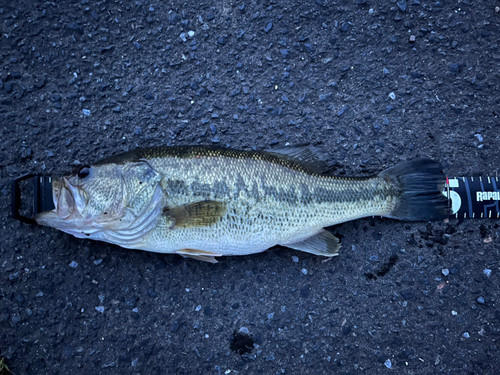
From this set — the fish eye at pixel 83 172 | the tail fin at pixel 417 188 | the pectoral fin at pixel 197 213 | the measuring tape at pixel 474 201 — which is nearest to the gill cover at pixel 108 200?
the fish eye at pixel 83 172

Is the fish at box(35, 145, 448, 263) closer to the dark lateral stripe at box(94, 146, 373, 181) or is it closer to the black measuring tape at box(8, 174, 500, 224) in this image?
the dark lateral stripe at box(94, 146, 373, 181)

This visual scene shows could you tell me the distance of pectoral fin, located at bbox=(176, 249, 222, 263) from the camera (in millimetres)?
2363

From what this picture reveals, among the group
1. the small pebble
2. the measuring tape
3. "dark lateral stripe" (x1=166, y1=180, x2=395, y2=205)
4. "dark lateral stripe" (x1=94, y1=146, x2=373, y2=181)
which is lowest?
the small pebble

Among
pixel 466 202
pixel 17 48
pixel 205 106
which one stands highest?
pixel 17 48

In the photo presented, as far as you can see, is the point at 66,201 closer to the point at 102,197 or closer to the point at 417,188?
the point at 102,197

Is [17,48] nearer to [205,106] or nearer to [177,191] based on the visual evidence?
[205,106]

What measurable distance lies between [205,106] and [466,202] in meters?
2.21

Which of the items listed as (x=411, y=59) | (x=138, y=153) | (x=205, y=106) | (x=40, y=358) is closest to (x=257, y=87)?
(x=205, y=106)

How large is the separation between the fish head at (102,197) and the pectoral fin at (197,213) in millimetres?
158

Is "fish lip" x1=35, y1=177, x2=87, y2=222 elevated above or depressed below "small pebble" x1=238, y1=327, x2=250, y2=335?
above

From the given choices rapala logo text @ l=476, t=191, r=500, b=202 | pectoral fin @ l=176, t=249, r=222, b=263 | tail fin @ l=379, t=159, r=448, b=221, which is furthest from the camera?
rapala logo text @ l=476, t=191, r=500, b=202

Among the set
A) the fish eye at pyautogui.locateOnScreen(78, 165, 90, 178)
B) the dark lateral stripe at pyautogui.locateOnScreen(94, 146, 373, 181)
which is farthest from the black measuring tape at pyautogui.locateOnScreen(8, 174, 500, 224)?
the dark lateral stripe at pyautogui.locateOnScreen(94, 146, 373, 181)

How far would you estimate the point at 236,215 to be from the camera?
229 cm

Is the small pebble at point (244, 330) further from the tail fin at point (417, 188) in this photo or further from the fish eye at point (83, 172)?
the fish eye at point (83, 172)
